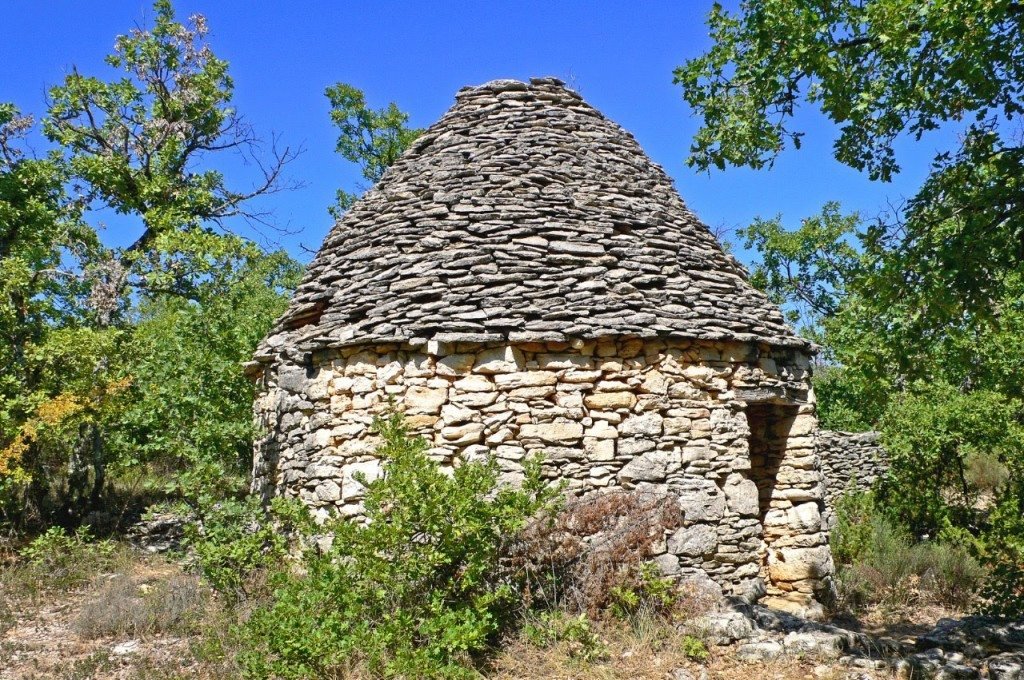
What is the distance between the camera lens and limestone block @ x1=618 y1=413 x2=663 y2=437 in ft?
21.5

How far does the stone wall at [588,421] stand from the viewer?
6422 mm

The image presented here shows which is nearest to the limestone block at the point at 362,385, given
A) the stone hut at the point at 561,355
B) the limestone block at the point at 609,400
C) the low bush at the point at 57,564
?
the stone hut at the point at 561,355

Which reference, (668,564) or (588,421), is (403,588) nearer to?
(588,421)

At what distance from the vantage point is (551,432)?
21.0 feet

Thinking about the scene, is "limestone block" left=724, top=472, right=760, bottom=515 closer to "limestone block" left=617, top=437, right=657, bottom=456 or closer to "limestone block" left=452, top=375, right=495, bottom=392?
"limestone block" left=617, top=437, right=657, bottom=456

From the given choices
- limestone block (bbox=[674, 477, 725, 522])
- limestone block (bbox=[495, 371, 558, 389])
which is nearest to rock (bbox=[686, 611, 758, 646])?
limestone block (bbox=[674, 477, 725, 522])

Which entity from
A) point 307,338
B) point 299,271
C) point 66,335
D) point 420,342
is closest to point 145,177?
point 66,335

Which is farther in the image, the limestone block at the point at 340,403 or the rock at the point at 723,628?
the limestone block at the point at 340,403

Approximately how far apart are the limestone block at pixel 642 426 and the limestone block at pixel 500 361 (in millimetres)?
1014

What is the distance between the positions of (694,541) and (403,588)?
8.81ft

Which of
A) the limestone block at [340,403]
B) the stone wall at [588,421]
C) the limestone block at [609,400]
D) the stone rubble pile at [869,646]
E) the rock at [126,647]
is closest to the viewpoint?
the stone rubble pile at [869,646]

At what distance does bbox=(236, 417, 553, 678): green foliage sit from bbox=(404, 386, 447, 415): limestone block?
891mm

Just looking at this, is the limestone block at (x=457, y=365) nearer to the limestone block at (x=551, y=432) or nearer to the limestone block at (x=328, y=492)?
the limestone block at (x=551, y=432)

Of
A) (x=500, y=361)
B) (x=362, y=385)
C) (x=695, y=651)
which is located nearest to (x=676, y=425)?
(x=500, y=361)
